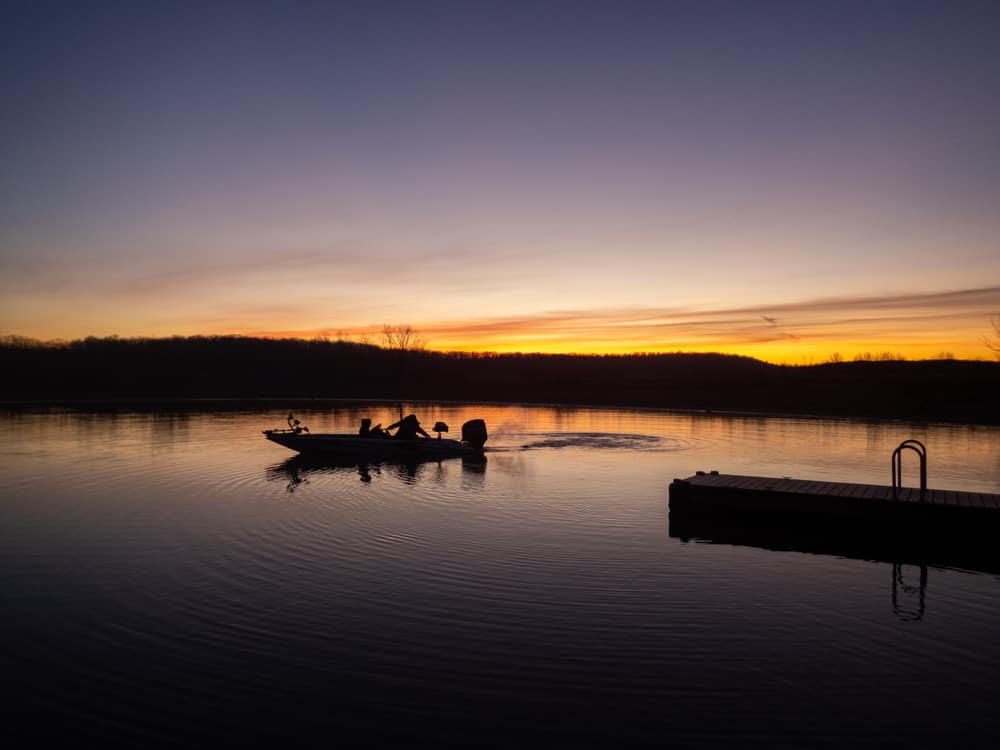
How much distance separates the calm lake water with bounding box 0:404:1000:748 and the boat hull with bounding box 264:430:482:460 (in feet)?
27.0

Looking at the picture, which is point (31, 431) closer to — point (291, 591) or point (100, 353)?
point (291, 591)

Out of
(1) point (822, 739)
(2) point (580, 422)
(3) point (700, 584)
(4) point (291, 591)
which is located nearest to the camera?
(1) point (822, 739)

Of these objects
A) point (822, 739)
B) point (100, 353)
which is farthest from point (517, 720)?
point (100, 353)

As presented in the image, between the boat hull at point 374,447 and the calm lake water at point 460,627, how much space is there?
8.23 m

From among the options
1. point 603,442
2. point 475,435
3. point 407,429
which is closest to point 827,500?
point 475,435

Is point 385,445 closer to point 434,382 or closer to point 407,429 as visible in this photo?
point 407,429

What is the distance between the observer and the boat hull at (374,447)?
1177 inches

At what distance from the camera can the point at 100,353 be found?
139375 mm

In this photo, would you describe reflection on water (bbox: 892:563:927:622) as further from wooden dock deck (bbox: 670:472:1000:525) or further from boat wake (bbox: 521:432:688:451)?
boat wake (bbox: 521:432:688:451)

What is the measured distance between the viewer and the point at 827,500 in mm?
16688

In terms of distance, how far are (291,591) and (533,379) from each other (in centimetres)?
11099

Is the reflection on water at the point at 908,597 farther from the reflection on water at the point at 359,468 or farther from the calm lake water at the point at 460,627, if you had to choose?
the reflection on water at the point at 359,468

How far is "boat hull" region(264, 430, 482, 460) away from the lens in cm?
2989

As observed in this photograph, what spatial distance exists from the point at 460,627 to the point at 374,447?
2070cm
